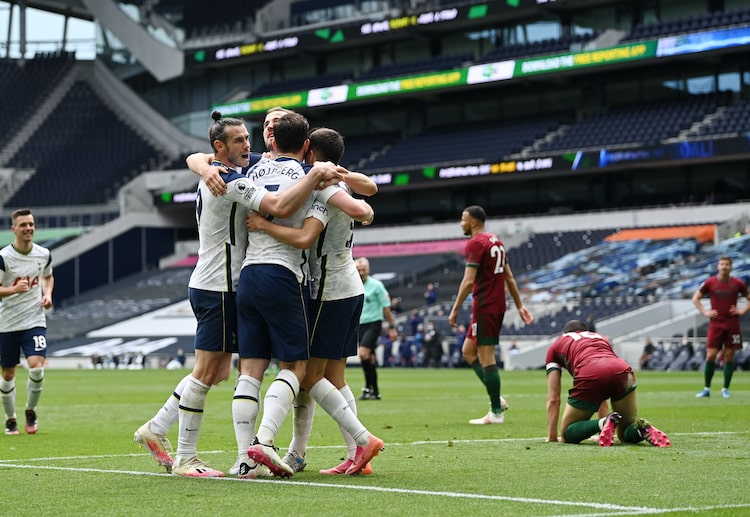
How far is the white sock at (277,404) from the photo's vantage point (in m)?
7.87

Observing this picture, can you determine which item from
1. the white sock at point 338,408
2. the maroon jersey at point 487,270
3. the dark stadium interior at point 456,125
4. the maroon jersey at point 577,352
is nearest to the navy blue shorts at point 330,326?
the white sock at point 338,408

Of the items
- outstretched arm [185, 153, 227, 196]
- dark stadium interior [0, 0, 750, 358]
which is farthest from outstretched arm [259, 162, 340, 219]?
dark stadium interior [0, 0, 750, 358]

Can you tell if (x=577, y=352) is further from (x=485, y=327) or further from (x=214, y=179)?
(x=214, y=179)

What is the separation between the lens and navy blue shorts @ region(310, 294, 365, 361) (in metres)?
8.34

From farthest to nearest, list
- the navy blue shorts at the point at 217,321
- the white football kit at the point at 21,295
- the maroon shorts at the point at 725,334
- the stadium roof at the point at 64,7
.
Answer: the stadium roof at the point at 64,7 → the maroon shorts at the point at 725,334 → the white football kit at the point at 21,295 → the navy blue shorts at the point at 217,321

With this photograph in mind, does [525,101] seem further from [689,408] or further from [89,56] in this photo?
[689,408]

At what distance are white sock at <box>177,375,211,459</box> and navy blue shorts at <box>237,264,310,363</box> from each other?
0.44 metres

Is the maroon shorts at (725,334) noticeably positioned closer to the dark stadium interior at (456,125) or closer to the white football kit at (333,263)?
the white football kit at (333,263)

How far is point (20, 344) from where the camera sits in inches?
523

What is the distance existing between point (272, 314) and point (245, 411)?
671 mm

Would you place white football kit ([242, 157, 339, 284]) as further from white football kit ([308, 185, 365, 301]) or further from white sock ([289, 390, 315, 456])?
white sock ([289, 390, 315, 456])

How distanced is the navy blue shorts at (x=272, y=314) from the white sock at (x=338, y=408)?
0.34 meters

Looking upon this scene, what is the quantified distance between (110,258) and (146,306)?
744cm

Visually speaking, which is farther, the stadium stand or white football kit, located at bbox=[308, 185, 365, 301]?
the stadium stand
